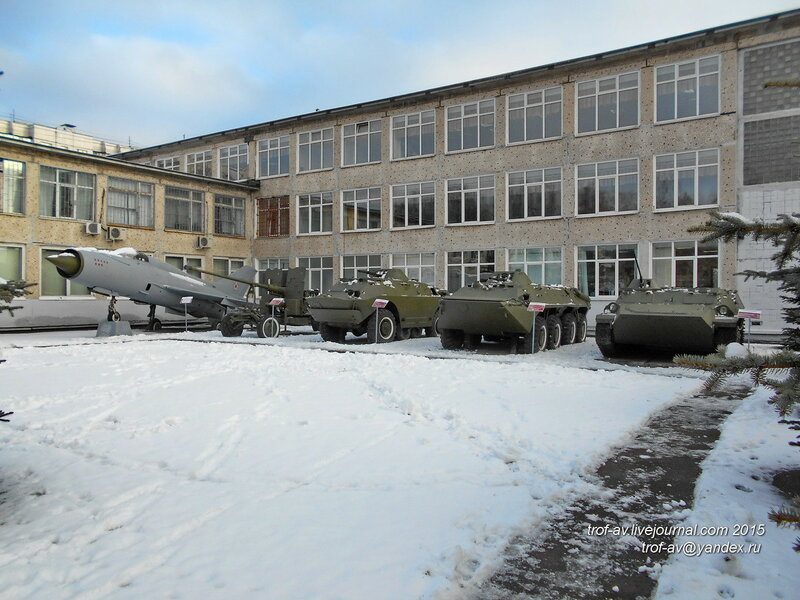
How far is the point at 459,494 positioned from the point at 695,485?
1800mm

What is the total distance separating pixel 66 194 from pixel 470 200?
1617cm

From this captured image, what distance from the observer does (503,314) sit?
1345 centimetres

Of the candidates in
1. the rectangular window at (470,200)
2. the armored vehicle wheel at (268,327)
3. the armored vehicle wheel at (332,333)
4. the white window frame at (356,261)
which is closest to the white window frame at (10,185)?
the armored vehicle wheel at (268,327)

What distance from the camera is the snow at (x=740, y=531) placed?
307 centimetres

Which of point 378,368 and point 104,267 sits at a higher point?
point 104,267

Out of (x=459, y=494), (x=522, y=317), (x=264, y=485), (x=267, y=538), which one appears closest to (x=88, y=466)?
(x=264, y=485)

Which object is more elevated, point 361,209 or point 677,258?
point 361,209

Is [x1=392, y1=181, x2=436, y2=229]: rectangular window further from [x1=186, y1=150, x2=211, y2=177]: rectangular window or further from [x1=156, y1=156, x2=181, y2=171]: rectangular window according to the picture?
[x1=156, y1=156, x2=181, y2=171]: rectangular window

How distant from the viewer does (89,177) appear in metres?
25.1

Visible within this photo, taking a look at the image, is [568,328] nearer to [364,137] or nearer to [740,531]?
[740,531]

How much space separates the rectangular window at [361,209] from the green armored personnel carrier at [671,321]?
17536mm

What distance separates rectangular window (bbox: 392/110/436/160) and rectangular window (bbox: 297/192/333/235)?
14.2 ft

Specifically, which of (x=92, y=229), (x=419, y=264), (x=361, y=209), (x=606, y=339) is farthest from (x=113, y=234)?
(x=606, y=339)

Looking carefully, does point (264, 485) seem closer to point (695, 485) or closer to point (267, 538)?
point (267, 538)
